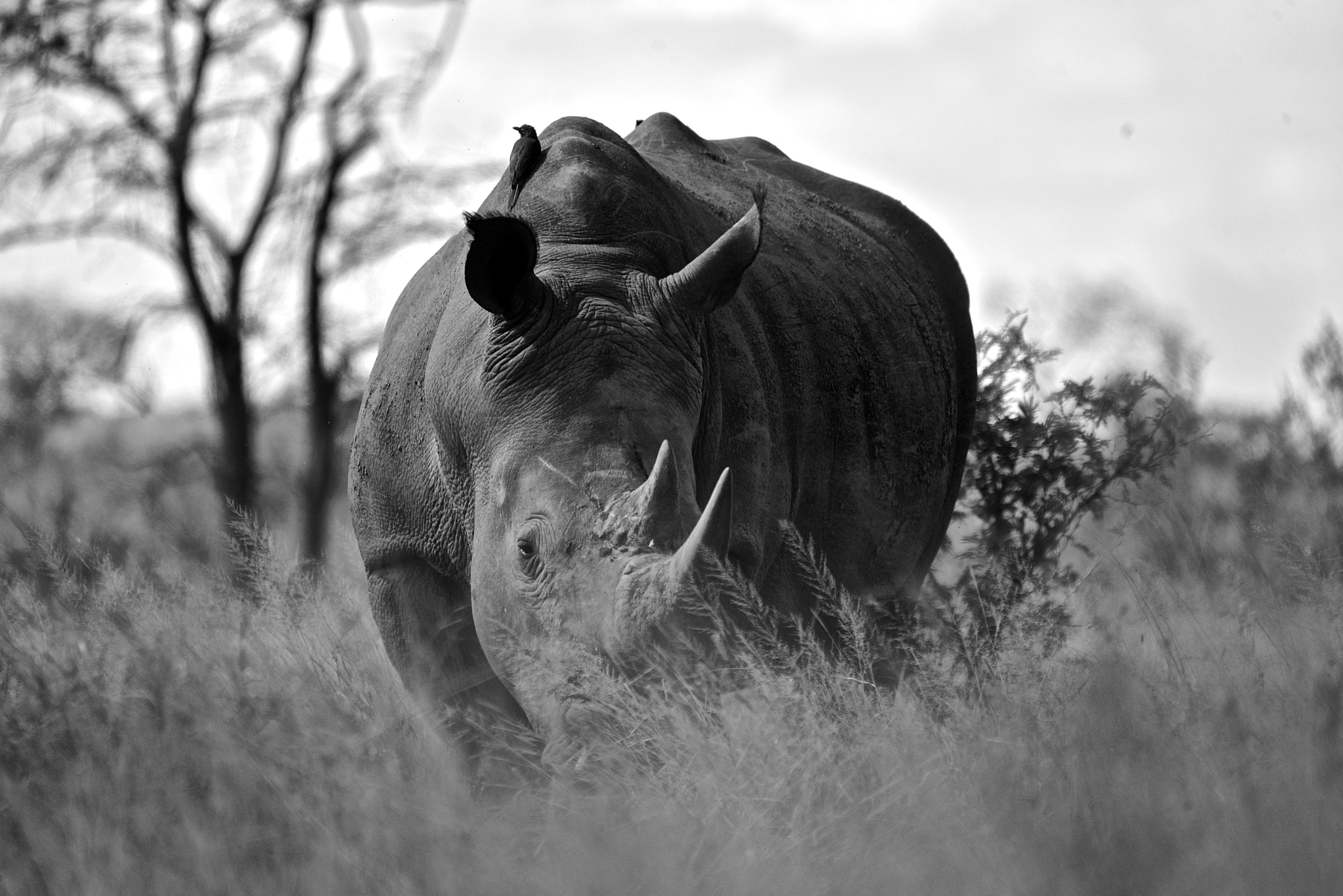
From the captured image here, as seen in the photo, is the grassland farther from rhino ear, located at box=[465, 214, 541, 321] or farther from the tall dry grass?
rhino ear, located at box=[465, 214, 541, 321]

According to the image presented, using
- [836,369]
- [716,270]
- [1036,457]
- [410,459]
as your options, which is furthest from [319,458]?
[716,270]

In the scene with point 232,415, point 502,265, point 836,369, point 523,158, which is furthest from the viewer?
point 232,415

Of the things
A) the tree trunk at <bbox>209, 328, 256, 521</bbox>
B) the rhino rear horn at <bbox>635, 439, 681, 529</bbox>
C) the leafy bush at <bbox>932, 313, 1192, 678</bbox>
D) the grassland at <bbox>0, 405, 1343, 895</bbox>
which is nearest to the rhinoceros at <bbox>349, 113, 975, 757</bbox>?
the rhino rear horn at <bbox>635, 439, 681, 529</bbox>

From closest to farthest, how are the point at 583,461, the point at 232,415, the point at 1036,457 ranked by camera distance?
the point at 583,461 < the point at 1036,457 < the point at 232,415

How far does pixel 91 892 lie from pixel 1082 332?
A: 1523 centimetres

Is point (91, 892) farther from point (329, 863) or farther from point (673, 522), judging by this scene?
point (673, 522)

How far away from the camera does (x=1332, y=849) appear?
2.84 m

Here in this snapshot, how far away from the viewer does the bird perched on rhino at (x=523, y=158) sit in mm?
4328

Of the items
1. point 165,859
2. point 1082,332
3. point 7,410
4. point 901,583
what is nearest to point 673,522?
point 165,859

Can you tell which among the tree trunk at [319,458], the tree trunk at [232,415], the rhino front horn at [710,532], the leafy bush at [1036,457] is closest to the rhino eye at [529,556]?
the rhino front horn at [710,532]

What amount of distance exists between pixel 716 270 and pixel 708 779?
54.4 inches

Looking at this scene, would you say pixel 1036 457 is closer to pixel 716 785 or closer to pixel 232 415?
pixel 716 785

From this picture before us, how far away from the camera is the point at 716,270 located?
13.3 ft

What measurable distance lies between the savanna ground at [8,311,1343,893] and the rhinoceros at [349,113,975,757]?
0.97 ft
